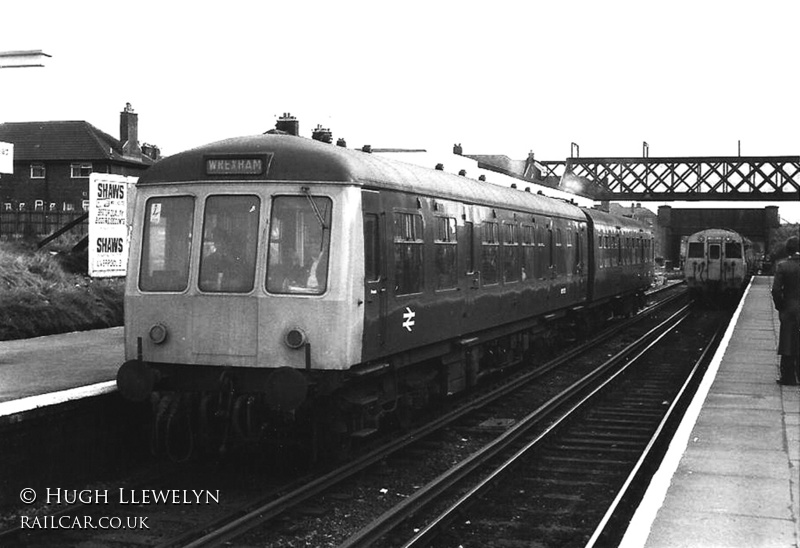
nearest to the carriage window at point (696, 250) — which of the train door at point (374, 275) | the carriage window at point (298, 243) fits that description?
the train door at point (374, 275)

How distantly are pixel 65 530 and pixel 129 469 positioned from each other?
1.90 metres

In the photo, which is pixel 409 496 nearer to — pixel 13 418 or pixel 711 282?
pixel 13 418

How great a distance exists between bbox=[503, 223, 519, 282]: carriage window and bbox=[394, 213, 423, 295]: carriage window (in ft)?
12.0

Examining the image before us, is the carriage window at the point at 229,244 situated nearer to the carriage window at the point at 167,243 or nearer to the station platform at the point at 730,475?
the carriage window at the point at 167,243

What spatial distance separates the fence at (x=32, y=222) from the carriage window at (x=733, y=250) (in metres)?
24.3

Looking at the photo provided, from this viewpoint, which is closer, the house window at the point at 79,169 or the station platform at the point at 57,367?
the station platform at the point at 57,367

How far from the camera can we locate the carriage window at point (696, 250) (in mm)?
36344

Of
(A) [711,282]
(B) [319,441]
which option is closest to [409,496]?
(B) [319,441]

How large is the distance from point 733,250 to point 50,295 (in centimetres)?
2818

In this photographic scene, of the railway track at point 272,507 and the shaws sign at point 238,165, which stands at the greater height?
the shaws sign at point 238,165

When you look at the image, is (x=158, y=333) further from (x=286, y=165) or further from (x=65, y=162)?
(x=65, y=162)

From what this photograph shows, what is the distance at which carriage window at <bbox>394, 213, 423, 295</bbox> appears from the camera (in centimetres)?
937

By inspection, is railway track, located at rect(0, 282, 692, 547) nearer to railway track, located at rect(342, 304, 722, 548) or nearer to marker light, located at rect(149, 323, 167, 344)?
railway track, located at rect(342, 304, 722, 548)

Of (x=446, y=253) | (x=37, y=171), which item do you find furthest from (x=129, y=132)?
(x=446, y=253)
